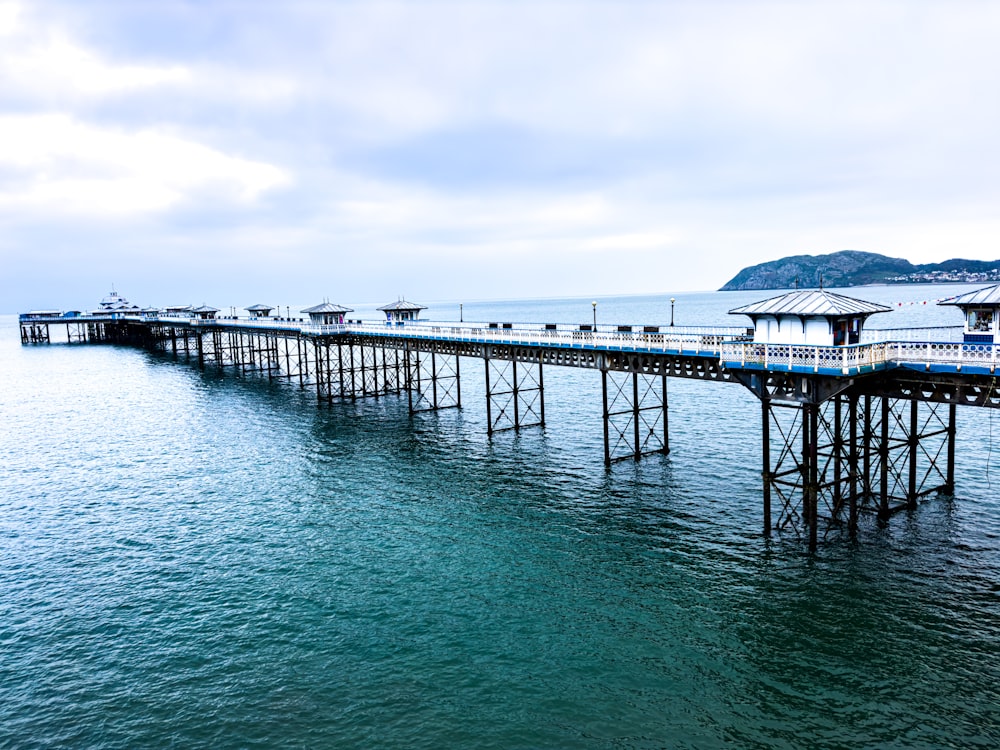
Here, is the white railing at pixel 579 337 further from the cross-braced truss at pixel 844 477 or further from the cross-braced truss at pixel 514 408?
the cross-braced truss at pixel 844 477

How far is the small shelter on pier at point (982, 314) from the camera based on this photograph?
2648cm

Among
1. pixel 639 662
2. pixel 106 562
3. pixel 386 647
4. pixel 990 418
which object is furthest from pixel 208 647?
pixel 990 418

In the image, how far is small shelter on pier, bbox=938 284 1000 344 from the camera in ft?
86.9

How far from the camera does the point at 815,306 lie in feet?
93.5

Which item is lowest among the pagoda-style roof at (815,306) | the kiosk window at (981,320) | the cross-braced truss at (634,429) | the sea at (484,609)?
the sea at (484,609)

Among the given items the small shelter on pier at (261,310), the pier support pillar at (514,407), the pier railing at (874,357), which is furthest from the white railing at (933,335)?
the small shelter on pier at (261,310)

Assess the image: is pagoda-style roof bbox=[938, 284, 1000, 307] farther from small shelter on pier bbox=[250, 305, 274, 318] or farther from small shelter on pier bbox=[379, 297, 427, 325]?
small shelter on pier bbox=[250, 305, 274, 318]

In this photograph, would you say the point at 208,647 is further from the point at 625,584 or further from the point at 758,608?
the point at 758,608

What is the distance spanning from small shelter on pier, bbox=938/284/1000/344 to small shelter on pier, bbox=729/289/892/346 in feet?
10.1

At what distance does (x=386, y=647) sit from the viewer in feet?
72.9

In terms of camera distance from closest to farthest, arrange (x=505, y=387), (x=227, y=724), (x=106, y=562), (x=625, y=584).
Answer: (x=227, y=724), (x=625, y=584), (x=106, y=562), (x=505, y=387)

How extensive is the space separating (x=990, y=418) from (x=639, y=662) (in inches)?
1871

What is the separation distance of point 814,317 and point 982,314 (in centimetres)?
639

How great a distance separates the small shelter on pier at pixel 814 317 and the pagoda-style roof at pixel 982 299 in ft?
9.31
